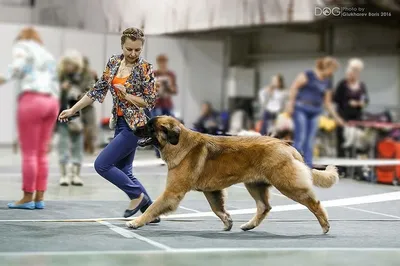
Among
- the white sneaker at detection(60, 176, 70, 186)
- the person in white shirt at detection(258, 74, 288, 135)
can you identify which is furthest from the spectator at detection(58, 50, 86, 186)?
the person in white shirt at detection(258, 74, 288, 135)

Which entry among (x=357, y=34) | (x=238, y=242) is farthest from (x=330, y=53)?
(x=238, y=242)

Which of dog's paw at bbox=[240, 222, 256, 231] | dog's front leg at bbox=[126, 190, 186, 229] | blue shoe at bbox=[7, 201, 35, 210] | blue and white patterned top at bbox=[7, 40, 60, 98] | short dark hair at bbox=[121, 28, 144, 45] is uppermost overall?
short dark hair at bbox=[121, 28, 144, 45]

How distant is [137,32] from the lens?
6434 millimetres

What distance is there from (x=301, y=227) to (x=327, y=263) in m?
1.74

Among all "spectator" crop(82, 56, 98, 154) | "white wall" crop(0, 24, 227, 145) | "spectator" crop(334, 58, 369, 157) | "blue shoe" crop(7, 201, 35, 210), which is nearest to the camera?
"blue shoe" crop(7, 201, 35, 210)

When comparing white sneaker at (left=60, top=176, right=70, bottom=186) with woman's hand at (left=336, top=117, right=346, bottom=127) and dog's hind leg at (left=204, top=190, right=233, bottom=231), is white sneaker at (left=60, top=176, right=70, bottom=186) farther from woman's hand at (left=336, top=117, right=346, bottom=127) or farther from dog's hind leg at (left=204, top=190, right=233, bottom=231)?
woman's hand at (left=336, top=117, right=346, bottom=127)

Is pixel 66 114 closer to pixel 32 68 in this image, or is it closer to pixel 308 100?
pixel 32 68

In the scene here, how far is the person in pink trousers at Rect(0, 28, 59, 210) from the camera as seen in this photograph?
6.95 m

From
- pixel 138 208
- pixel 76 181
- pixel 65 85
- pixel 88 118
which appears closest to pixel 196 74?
pixel 88 118

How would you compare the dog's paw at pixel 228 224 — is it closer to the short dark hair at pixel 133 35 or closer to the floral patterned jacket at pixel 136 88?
the floral patterned jacket at pixel 136 88

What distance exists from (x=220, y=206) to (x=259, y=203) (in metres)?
0.31

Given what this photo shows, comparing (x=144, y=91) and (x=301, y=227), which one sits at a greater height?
(x=144, y=91)

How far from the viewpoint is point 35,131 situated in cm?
704

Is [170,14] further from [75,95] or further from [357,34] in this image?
[357,34]
